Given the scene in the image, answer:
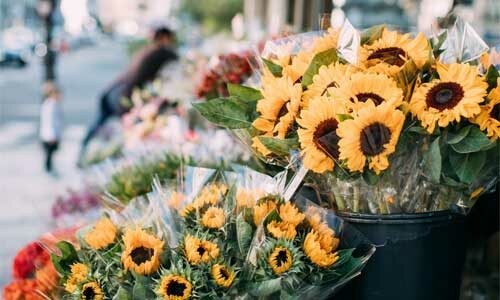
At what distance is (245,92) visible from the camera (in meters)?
1.76

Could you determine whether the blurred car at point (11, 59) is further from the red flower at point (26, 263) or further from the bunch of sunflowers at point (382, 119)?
the bunch of sunflowers at point (382, 119)

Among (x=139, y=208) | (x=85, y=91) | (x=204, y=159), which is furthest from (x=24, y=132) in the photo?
(x=139, y=208)

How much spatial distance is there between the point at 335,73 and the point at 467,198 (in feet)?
1.34

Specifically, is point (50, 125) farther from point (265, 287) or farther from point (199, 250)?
point (265, 287)

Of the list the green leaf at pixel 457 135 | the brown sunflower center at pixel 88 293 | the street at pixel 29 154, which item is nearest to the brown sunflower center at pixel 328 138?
the green leaf at pixel 457 135

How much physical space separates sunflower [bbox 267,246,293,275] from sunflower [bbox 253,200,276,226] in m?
0.11

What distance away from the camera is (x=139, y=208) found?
1892 millimetres

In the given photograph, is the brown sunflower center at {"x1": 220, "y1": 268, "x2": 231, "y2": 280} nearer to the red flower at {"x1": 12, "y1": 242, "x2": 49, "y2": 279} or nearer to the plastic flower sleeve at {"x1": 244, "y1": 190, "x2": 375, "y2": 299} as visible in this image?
the plastic flower sleeve at {"x1": 244, "y1": 190, "x2": 375, "y2": 299}

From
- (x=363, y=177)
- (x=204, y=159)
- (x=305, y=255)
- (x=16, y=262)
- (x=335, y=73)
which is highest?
(x=335, y=73)

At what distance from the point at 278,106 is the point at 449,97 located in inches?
14.4

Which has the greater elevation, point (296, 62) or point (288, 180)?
point (296, 62)

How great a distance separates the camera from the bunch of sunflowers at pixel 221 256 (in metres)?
1.48

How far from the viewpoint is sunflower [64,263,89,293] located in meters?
1.59

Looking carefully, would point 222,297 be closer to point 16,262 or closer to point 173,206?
point 173,206
